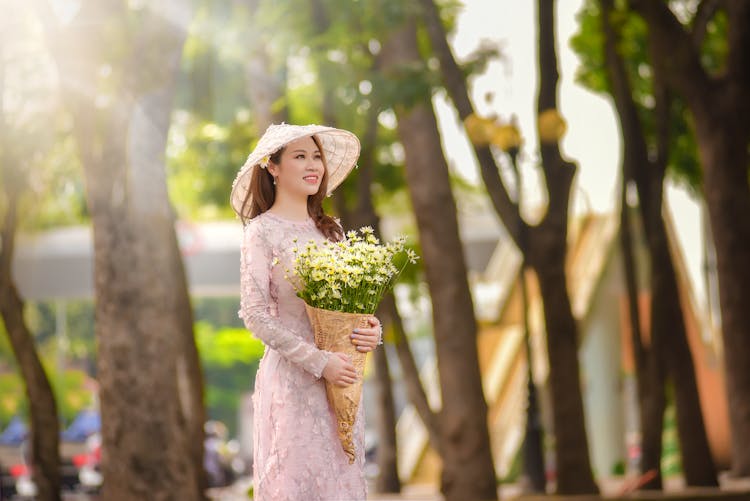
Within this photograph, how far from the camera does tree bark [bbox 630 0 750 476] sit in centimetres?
1578

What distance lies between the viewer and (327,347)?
5.35 meters

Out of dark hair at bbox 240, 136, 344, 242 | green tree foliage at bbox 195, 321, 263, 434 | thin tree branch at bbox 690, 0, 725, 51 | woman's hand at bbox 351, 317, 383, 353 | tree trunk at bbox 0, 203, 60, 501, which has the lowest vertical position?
green tree foliage at bbox 195, 321, 263, 434

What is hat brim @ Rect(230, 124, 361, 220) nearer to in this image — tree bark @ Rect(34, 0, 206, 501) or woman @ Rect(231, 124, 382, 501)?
woman @ Rect(231, 124, 382, 501)

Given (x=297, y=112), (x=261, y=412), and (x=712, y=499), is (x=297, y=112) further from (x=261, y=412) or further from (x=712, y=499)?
(x=261, y=412)

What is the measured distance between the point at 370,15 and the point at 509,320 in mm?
17170

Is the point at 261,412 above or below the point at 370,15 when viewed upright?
below

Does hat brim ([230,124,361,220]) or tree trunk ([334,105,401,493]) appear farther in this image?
tree trunk ([334,105,401,493])

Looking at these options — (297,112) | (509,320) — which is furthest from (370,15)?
(509,320)

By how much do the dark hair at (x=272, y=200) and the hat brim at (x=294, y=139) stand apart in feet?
0.08

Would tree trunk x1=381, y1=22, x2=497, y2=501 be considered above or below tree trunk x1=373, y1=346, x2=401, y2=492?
above

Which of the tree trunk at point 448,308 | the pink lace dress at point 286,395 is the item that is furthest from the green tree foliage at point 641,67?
the pink lace dress at point 286,395

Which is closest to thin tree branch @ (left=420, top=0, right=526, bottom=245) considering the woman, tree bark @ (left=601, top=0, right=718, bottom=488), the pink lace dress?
tree bark @ (left=601, top=0, right=718, bottom=488)

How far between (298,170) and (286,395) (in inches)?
33.5

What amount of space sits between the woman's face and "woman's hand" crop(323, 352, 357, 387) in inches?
27.3
